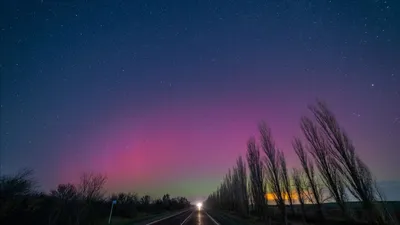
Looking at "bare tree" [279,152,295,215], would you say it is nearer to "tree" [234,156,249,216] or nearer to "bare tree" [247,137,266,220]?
"bare tree" [247,137,266,220]


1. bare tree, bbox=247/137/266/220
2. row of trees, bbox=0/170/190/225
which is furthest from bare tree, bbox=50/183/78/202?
bare tree, bbox=247/137/266/220

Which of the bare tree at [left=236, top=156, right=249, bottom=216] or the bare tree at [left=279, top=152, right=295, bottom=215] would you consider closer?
the bare tree at [left=279, top=152, right=295, bottom=215]

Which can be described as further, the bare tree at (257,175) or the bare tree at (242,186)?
the bare tree at (242,186)

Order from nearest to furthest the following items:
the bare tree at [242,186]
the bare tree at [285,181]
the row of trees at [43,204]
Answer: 1. the row of trees at [43,204]
2. the bare tree at [285,181]
3. the bare tree at [242,186]

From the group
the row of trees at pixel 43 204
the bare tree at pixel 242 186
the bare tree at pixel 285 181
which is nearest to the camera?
the row of trees at pixel 43 204

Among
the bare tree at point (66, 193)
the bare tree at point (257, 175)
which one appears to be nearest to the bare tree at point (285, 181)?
the bare tree at point (257, 175)

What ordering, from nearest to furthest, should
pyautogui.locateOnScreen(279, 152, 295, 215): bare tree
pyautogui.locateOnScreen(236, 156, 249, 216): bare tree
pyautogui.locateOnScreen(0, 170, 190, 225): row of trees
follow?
pyautogui.locateOnScreen(0, 170, 190, 225): row of trees → pyautogui.locateOnScreen(279, 152, 295, 215): bare tree → pyautogui.locateOnScreen(236, 156, 249, 216): bare tree

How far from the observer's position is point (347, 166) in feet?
35.3

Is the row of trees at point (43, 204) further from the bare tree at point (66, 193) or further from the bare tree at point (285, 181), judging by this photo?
the bare tree at point (285, 181)

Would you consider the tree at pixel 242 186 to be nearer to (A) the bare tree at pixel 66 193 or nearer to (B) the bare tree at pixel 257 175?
(B) the bare tree at pixel 257 175

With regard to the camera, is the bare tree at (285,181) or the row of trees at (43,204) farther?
the bare tree at (285,181)

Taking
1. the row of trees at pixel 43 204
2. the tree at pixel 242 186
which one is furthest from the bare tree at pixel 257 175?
the row of trees at pixel 43 204

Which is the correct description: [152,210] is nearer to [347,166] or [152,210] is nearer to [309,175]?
[309,175]

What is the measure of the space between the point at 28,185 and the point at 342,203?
25.4 meters
